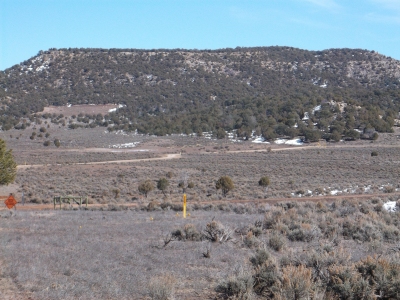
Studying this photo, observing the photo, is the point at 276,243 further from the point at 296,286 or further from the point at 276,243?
the point at 296,286

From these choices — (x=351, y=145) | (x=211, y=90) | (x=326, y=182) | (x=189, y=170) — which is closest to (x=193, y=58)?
(x=211, y=90)

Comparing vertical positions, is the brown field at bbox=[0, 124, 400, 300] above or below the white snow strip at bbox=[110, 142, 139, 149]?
above

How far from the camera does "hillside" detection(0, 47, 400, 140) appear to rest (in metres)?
98.4

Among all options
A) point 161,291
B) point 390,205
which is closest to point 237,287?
point 161,291

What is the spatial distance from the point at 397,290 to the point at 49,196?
28582 mm

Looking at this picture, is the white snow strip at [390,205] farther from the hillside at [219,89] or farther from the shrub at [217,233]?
the hillside at [219,89]

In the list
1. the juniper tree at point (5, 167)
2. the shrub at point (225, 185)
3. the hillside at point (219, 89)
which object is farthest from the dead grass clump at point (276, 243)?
the hillside at point (219, 89)

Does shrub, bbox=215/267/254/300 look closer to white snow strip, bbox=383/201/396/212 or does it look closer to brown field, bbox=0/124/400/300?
brown field, bbox=0/124/400/300

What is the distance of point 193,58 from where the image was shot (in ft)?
Answer: 486

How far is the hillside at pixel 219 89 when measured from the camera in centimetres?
9838

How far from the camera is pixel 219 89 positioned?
Answer: 436 feet

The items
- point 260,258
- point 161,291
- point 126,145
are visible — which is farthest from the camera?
point 126,145

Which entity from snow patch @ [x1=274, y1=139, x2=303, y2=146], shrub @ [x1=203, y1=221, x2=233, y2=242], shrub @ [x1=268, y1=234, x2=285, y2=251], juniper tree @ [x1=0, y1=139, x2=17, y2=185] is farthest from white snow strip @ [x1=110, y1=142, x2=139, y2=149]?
shrub @ [x1=268, y1=234, x2=285, y2=251]

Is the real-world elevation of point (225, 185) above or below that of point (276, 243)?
below
